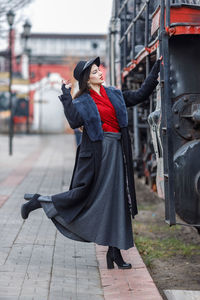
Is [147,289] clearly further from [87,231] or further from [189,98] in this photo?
[189,98]

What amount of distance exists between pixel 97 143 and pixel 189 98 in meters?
0.88

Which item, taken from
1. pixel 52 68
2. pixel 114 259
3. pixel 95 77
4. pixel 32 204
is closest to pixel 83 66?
pixel 95 77

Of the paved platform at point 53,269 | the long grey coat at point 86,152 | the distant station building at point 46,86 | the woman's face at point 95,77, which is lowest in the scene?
the paved platform at point 53,269

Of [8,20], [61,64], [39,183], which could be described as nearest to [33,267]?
[39,183]

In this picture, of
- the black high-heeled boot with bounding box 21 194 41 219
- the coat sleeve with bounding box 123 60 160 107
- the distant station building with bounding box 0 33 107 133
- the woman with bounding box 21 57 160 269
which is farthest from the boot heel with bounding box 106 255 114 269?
the distant station building with bounding box 0 33 107 133

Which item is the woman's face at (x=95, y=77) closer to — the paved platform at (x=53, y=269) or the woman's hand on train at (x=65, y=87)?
the woman's hand on train at (x=65, y=87)

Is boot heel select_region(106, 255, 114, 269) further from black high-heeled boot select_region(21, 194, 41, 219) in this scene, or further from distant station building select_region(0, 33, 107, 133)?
distant station building select_region(0, 33, 107, 133)

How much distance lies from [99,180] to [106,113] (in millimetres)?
557

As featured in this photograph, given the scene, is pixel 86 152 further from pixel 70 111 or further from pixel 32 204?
pixel 32 204

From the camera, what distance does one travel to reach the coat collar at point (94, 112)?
5.31m

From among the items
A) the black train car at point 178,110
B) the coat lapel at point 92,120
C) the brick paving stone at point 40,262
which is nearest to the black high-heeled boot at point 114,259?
the brick paving stone at point 40,262

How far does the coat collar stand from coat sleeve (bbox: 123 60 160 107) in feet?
0.71

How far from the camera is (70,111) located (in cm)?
529

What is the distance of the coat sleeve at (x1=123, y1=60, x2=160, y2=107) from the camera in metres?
5.58
